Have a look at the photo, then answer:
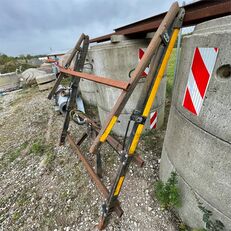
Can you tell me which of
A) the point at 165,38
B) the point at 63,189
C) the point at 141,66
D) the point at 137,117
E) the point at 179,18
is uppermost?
the point at 179,18

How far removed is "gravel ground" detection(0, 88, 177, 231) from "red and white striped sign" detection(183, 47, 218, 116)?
1600 mm

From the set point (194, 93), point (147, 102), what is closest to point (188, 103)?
point (194, 93)

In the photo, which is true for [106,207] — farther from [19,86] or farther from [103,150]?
[19,86]

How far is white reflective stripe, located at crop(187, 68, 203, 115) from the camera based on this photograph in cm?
111

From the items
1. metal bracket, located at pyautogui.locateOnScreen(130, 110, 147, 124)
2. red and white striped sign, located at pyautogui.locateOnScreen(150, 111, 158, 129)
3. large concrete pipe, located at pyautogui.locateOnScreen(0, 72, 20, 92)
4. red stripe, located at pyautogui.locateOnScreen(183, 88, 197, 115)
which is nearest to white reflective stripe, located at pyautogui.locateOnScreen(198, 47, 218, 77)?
red stripe, located at pyautogui.locateOnScreen(183, 88, 197, 115)

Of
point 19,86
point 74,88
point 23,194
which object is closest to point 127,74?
point 74,88

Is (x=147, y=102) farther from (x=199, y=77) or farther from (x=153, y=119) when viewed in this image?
(x=153, y=119)

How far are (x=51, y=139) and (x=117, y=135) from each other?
1.85 m

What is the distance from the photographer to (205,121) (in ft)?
3.56

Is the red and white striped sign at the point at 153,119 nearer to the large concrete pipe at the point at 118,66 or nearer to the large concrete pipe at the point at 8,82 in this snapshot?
the large concrete pipe at the point at 118,66

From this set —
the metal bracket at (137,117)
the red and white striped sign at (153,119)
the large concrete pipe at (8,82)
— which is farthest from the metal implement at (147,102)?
the large concrete pipe at (8,82)

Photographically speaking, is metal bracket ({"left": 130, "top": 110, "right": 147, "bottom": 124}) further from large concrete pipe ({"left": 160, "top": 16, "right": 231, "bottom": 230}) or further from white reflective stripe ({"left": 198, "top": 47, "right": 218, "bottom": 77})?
white reflective stripe ({"left": 198, "top": 47, "right": 218, "bottom": 77})

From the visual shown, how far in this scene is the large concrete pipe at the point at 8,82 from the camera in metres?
10.3

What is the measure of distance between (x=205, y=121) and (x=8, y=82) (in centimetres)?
1331
